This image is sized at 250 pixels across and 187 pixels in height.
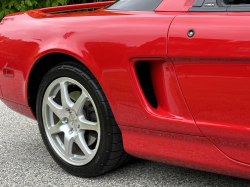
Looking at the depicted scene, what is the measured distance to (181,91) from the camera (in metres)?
1.82

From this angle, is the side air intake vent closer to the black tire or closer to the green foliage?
the black tire

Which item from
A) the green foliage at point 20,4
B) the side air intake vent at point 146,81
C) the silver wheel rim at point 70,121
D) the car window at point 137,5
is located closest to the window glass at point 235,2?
the car window at point 137,5

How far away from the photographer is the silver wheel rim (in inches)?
93.2

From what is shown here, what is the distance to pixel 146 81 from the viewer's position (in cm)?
198

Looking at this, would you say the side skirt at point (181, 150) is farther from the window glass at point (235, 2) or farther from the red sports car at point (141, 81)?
the window glass at point (235, 2)

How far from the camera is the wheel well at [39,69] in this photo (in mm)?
2463

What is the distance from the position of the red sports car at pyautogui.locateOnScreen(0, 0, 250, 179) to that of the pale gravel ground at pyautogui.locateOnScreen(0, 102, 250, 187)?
0.11 meters

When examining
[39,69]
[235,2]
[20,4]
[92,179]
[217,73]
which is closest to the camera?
[217,73]

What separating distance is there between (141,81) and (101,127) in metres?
0.42

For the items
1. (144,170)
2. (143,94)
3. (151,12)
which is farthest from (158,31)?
(144,170)

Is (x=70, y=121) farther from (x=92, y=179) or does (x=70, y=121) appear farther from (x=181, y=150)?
(x=181, y=150)

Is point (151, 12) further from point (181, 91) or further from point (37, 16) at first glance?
point (37, 16)

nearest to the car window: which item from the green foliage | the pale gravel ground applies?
the pale gravel ground

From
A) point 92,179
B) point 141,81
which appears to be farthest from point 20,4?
point 141,81
